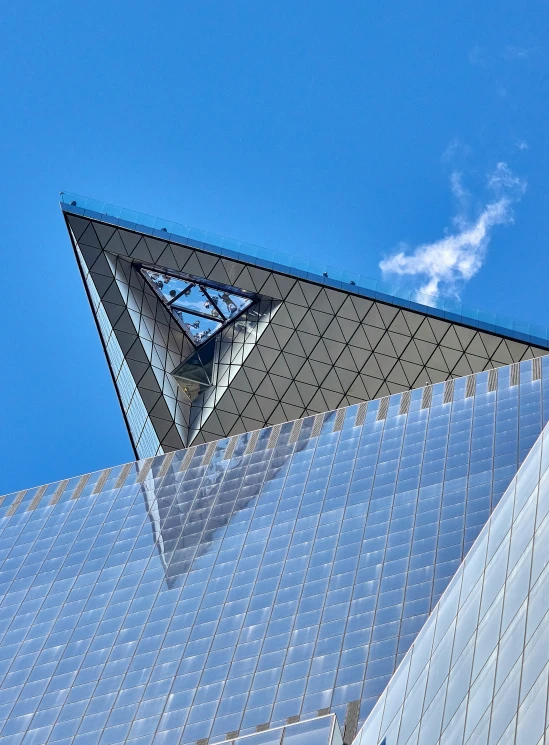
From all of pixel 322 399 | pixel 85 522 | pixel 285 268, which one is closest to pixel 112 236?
pixel 285 268

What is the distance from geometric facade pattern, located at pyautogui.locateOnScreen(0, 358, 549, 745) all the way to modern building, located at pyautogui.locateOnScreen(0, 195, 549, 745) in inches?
6.2

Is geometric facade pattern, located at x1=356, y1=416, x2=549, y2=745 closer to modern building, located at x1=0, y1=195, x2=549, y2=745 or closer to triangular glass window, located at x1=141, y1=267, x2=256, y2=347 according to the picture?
modern building, located at x1=0, y1=195, x2=549, y2=745

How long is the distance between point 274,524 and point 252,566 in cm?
358

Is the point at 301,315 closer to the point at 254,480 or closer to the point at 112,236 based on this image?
the point at 112,236

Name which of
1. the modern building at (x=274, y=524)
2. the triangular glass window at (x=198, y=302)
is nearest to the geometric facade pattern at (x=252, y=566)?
the modern building at (x=274, y=524)

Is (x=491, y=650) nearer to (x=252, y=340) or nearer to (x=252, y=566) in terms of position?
(x=252, y=566)

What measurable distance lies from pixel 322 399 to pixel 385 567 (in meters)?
38.4

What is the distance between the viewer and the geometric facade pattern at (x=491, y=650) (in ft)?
84.8

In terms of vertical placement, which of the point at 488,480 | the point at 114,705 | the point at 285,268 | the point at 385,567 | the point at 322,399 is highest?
the point at 285,268

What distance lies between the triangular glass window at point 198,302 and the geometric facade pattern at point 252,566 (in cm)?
1816

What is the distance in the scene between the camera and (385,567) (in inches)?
2542

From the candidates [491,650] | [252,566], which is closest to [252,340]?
[252,566]

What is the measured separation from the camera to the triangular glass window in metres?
104

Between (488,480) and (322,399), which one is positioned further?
(322,399)
